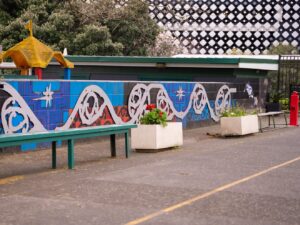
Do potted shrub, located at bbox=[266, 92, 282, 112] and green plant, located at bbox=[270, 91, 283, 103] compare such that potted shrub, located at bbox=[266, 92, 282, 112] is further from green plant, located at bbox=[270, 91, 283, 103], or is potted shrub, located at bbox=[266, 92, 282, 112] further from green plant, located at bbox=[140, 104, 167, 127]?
green plant, located at bbox=[140, 104, 167, 127]

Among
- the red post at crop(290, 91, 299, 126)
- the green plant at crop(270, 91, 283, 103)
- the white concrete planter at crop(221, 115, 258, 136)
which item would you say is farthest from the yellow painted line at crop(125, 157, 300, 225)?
the green plant at crop(270, 91, 283, 103)

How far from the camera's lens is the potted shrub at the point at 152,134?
13.6 metres

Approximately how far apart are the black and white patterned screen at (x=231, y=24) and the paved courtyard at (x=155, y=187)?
48.8 meters

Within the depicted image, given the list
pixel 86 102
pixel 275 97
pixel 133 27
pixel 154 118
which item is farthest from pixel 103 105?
pixel 133 27

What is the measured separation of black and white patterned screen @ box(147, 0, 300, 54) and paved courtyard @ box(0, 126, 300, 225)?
48782mm

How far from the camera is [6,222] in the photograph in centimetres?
688

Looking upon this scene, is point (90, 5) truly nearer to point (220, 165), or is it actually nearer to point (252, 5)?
point (220, 165)

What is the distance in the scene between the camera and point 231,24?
207 feet

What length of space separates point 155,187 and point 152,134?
15.0 ft

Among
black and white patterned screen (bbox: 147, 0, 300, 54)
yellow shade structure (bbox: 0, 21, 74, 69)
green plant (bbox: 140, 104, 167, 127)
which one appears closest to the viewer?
green plant (bbox: 140, 104, 167, 127)

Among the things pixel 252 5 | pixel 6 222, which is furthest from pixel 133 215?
pixel 252 5

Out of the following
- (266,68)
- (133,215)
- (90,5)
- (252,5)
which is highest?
(252,5)

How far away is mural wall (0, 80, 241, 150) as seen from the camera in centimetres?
1278

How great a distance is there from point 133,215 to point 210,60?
19.3m
